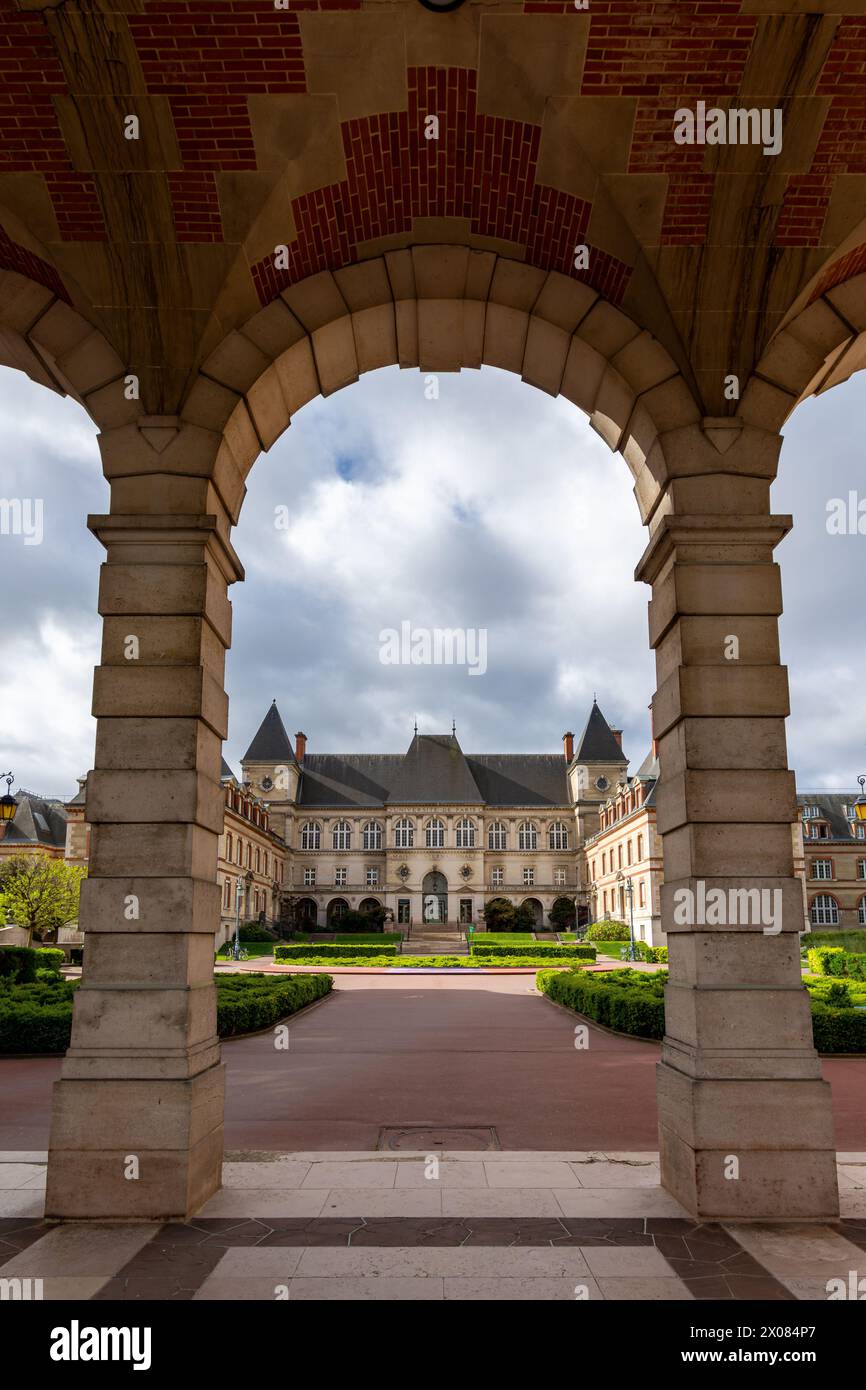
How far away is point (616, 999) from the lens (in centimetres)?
1647

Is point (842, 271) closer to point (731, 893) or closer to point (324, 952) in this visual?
point (731, 893)

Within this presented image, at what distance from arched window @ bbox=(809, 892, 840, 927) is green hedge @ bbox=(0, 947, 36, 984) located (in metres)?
50.6

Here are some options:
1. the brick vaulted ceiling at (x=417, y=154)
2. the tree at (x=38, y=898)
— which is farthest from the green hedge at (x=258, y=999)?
the brick vaulted ceiling at (x=417, y=154)

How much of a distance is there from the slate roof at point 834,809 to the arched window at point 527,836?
2033 cm

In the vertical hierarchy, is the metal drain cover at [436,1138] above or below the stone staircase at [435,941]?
above

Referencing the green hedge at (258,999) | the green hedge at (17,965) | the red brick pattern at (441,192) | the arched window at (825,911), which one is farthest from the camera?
the arched window at (825,911)

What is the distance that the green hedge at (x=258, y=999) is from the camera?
16.2 metres

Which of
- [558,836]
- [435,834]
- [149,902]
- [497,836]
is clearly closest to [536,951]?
[435,834]

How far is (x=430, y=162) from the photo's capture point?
6.44 metres

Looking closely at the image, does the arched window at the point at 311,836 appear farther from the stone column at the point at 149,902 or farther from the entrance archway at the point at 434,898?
the stone column at the point at 149,902

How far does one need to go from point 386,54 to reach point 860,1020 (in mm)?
13923

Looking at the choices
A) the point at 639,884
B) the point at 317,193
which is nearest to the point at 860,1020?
the point at 317,193

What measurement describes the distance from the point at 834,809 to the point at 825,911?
873 centimetres

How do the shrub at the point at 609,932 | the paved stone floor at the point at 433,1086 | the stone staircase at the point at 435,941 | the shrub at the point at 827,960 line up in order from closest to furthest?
the paved stone floor at the point at 433,1086 → the shrub at the point at 827,960 → the shrub at the point at 609,932 → the stone staircase at the point at 435,941
